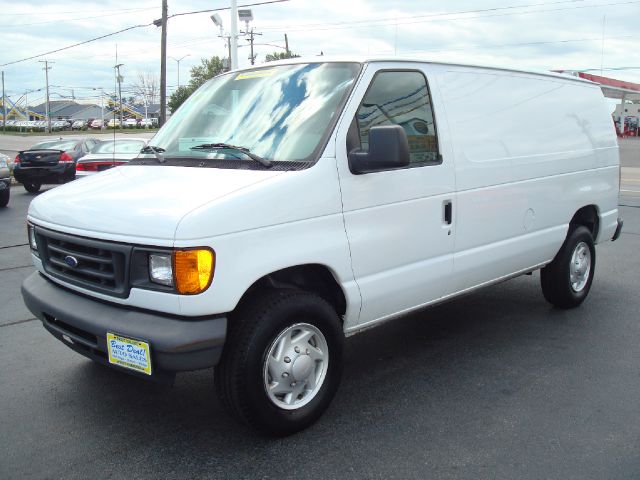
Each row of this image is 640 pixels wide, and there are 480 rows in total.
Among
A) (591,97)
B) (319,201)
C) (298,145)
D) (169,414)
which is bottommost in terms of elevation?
(169,414)

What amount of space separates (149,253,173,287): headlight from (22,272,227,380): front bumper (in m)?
0.18

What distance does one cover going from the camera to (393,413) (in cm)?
383

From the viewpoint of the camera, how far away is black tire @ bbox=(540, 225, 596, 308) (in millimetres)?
5734

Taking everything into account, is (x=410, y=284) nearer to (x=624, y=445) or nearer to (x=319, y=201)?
(x=319, y=201)

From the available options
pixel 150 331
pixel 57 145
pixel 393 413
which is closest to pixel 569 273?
pixel 393 413

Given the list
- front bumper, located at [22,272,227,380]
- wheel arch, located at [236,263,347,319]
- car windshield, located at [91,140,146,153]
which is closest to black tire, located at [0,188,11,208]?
car windshield, located at [91,140,146,153]

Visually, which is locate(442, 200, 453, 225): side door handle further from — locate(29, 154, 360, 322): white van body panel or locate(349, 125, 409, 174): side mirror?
locate(29, 154, 360, 322): white van body panel

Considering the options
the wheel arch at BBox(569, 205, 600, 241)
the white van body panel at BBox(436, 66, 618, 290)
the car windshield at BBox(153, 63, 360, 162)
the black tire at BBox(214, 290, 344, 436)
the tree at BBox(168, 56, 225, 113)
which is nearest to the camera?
the black tire at BBox(214, 290, 344, 436)

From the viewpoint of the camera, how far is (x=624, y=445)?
3.44 meters

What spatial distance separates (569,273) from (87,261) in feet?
13.7

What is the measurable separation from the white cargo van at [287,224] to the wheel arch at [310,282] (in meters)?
0.01

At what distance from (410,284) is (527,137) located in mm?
1792

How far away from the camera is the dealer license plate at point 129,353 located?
10.1 feet

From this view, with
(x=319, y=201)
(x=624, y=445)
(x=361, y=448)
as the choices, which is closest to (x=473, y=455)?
(x=361, y=448)
